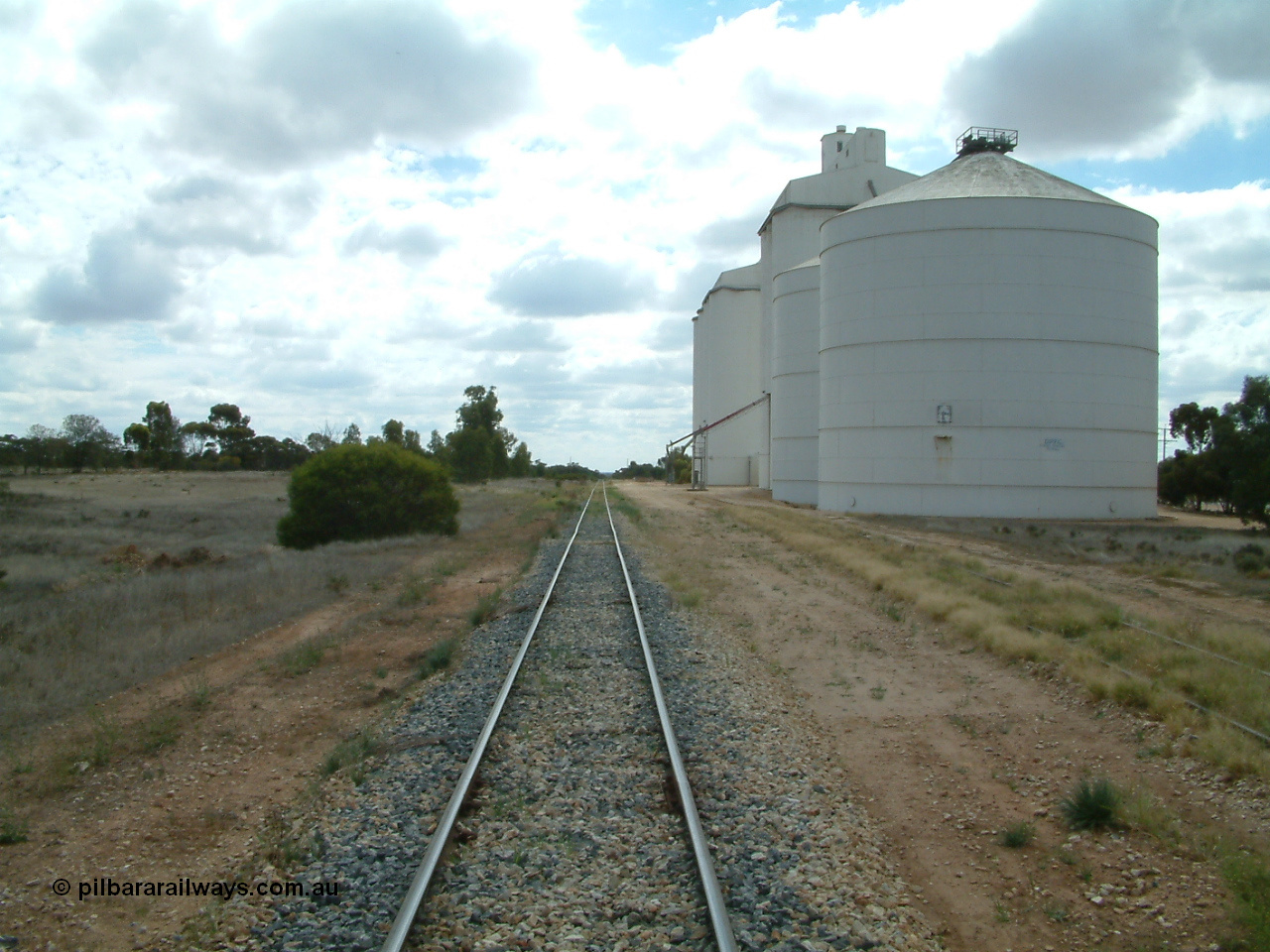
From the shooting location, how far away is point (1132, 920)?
4.82 metres

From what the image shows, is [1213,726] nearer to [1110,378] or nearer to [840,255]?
[1110,378]

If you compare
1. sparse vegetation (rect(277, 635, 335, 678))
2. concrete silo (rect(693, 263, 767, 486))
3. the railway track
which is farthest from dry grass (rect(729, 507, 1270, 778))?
concrete silo (rect(693, 263, 767, 486))

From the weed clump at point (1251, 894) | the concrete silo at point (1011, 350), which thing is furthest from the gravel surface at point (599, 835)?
the concrete silo at point (1011, 350)

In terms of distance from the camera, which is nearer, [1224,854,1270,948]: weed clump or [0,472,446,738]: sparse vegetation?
[1224,854,1270,948]: weed clump

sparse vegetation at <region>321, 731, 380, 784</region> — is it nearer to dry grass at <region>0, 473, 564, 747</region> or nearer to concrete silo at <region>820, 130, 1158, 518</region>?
dry grass at <region>0, 473, 564, 747</region>

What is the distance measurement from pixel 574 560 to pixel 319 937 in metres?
16.8

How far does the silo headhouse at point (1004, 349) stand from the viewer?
32.0 m

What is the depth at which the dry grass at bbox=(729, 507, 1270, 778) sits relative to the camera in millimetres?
7721

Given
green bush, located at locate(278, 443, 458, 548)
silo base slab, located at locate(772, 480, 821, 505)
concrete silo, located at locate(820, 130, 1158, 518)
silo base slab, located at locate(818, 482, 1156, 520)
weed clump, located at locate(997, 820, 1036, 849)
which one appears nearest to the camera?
weed clump, located at locate(997, 820, 1036, 849)

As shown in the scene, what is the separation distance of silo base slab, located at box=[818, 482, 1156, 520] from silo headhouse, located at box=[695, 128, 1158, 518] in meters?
0.05

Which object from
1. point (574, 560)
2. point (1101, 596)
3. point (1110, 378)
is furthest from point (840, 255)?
point (1101, 596)

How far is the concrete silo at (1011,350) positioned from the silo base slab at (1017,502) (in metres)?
0.05

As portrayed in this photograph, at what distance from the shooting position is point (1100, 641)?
1088 centimetres

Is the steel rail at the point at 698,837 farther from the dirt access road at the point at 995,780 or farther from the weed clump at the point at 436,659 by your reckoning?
the weed clump at the point at 436,659
